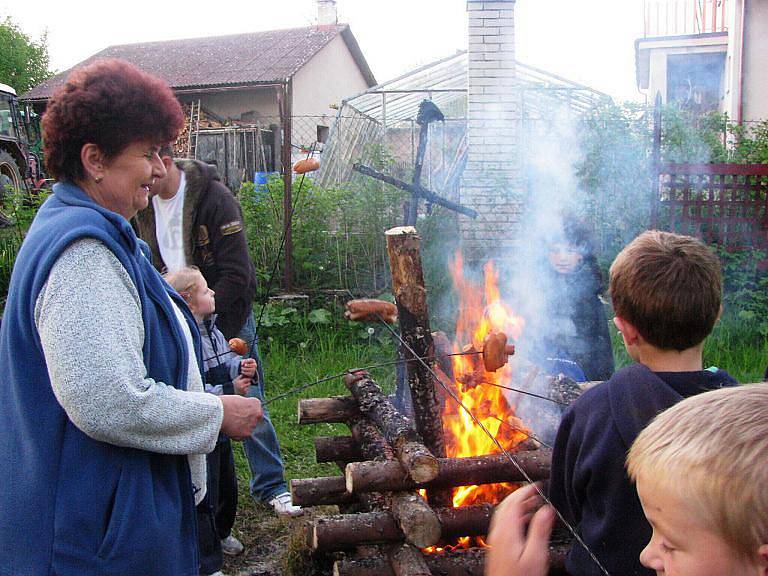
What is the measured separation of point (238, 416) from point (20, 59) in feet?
147

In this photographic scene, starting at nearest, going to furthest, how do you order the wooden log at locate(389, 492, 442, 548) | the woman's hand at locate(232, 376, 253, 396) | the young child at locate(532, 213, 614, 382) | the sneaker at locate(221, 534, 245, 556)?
the wooden log at locate(389, 492, 442, 548) → the woman's hand at locate(232, 376, 253, 396) → the sneaker at locate(221, 534, 245, 556) → the young child at locate(532, 213, 614, 382)

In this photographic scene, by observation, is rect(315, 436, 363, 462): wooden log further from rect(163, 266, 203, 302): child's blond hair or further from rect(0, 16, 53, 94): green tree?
rect(0, 16, 53, 94): green tree

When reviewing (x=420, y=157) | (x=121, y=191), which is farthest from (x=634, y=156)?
(x=121, y=191)

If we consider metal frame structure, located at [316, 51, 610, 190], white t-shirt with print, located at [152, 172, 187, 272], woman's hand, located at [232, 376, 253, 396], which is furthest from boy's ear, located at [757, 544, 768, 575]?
metal frame structure, located at [316, 51, 610, 190]

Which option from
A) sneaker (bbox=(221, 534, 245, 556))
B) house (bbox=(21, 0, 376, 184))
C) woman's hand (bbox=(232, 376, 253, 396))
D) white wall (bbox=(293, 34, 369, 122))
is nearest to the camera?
woman's hand (bbox=(232, 376, 253, 396))

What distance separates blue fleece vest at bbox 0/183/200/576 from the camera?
1904 mm

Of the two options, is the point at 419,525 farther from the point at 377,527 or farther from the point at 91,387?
the point at 91,387

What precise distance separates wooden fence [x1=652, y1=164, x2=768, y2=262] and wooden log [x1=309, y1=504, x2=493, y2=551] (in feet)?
18.5

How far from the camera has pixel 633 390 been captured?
6.14 feet

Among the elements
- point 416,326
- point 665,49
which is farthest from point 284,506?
point 665,49

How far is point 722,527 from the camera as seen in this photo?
104 cm

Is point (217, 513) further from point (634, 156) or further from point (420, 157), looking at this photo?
point (634, 156)

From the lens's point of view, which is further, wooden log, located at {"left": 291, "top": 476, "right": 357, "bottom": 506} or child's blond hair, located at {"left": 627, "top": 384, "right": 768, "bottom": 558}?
wooden log, located at {"left": 291, "top": 476, "right": 357, "bottom": 506}

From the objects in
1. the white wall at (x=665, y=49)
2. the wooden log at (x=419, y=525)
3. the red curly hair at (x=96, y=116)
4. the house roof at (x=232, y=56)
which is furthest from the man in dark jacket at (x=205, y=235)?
the house roof at (x=232, y=56)
